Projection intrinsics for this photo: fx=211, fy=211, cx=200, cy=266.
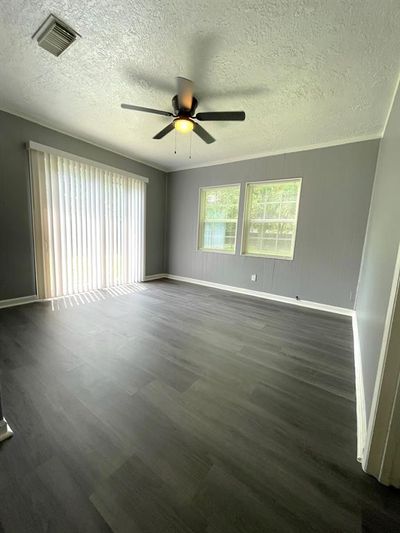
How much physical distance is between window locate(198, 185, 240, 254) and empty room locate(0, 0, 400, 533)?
0.05 m

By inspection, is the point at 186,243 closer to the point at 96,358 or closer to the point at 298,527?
the point at 96,358

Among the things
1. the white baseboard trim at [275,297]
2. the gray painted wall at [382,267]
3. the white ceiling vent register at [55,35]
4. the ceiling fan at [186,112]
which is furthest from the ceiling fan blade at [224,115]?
the white baseboard trim at [275,297]

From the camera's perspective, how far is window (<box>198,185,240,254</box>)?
448 centimetres

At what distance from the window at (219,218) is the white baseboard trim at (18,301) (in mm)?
3296

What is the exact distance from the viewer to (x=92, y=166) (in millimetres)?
3762

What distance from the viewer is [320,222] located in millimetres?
3502

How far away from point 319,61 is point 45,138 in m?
3.70

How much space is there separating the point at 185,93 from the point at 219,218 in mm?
2792

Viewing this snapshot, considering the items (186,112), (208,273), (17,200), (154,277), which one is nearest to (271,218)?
(208,273)

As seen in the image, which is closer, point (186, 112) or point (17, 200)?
point (186, 112)

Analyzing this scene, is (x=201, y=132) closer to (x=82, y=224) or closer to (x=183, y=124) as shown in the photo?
(x=183, y=124)

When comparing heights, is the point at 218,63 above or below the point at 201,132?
above

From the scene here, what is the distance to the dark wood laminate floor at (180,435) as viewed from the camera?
2.90 feet

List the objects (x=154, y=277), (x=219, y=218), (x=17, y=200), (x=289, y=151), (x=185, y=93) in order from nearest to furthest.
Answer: (x=185, y=93)
(x=17, y=200)
(x=289, y=151)
(x=219, y=218)
(x=154, y=277)
